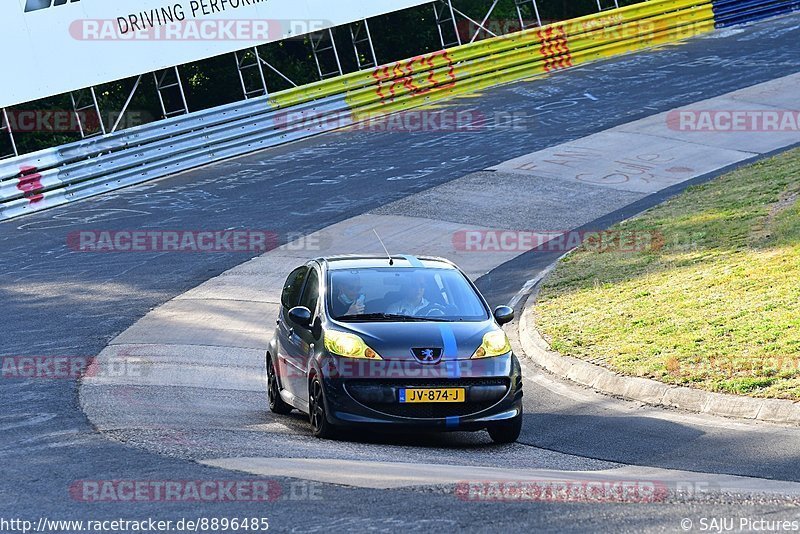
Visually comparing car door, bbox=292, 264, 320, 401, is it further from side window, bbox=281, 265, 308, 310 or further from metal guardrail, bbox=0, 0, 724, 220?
metal guardrail, bbox=0, 0, 724, 220

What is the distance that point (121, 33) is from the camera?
26406mm

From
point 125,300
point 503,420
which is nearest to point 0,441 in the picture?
point 503,420

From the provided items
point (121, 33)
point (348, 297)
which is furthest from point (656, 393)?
point (121, 33)

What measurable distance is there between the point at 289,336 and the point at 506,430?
2429 mm

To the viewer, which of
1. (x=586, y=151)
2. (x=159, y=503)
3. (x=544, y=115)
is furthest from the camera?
(x=544, y=115)

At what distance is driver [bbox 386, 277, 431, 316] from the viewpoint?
1056 centimetres

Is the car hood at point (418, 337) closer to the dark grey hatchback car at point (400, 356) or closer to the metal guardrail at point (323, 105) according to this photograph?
the dark grey hatchback car at point (400, 356)

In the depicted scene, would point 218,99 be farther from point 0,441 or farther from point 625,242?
point 0,441

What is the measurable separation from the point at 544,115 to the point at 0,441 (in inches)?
845

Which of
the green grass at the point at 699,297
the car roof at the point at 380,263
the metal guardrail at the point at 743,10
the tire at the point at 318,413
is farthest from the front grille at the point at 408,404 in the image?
the metal guardrail at the point at 743,10

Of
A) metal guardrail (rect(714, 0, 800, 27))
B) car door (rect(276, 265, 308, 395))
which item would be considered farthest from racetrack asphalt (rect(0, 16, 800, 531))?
car door (rect(276, 265, 308, 395))

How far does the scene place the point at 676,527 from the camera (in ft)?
21.9

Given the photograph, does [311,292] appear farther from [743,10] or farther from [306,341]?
[743,10]

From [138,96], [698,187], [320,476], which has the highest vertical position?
[138,96]
